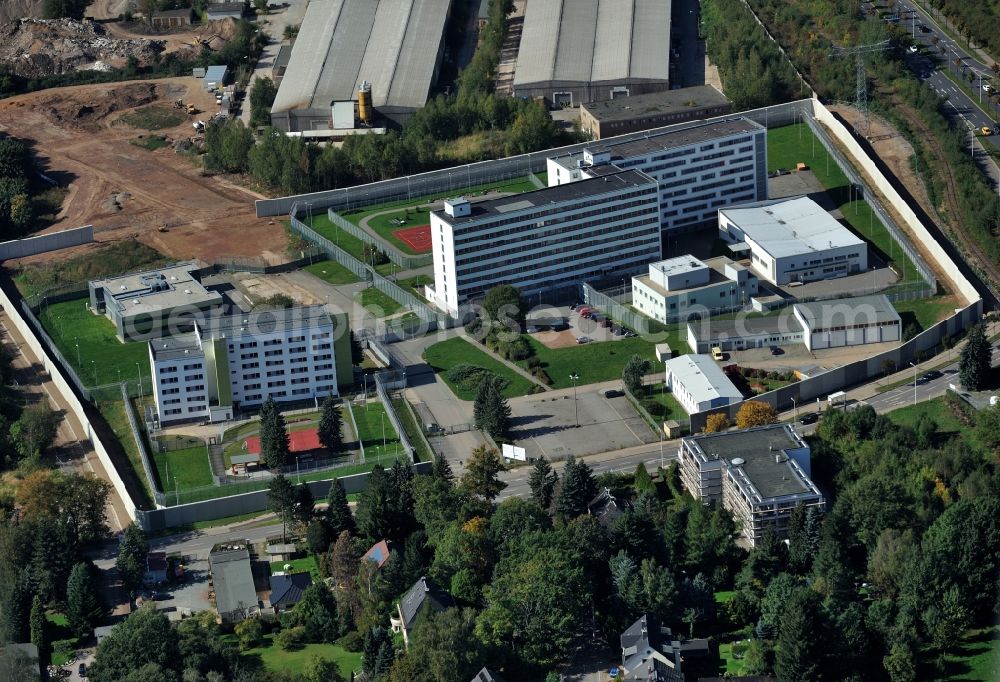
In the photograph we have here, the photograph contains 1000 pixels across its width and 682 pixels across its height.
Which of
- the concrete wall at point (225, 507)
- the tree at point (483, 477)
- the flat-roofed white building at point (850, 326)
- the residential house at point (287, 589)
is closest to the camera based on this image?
the residential house at point (287, 589)

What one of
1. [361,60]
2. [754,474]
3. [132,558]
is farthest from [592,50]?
[132,558]

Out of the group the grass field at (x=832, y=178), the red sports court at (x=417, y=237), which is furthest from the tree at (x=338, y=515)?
the grass field at (x=832, y=178)

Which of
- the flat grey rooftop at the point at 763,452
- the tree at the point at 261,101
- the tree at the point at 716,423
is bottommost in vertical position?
the tree at the point at 716,423

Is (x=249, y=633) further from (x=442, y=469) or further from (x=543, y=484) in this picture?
(x=543, y=484)

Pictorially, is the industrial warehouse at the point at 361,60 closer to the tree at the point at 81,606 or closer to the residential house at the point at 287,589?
the residential house at the point at 287,589

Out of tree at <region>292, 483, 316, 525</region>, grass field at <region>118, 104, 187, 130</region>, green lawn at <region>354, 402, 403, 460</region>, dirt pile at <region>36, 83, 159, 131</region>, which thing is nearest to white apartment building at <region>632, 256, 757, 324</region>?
green lawn at <region>354, 402, 403, 460</region>

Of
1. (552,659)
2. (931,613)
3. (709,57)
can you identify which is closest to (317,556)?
(552,659)

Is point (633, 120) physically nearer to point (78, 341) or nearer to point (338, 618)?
point (78, 341)
